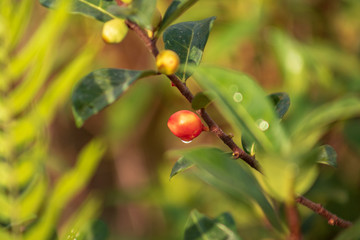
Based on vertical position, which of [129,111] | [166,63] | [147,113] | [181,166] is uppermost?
[166,63]

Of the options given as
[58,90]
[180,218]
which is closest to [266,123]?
[58,90]

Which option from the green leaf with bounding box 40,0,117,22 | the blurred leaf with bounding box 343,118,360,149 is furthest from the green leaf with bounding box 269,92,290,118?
the blurred leaf with bounding box 343,118,360,149

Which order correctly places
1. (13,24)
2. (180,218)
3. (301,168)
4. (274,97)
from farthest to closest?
(180,218) < (13,24) < (274,97) < (301,168)

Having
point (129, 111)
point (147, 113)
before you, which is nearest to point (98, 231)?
point (129, 111)

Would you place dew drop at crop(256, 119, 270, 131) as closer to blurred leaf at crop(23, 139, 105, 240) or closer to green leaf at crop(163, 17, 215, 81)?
green leaf at crop(163, 17, 215, 81)

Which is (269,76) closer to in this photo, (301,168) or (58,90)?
(58,90)

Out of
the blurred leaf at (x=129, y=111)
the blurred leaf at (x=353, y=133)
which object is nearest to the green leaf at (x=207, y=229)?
the blurred leaf at (x=353, y=133)

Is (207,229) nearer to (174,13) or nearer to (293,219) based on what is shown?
(293,219)
